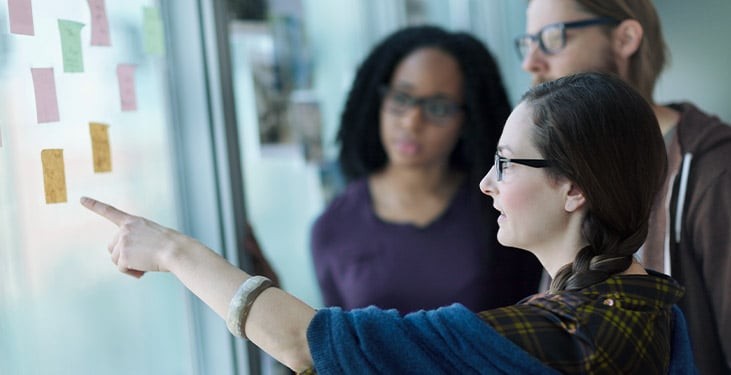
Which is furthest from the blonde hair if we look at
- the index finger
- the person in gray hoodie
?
the index finger

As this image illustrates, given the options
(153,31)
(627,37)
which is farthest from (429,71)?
(153,31)

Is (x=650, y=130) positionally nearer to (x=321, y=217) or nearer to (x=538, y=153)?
(x=538, y=153)

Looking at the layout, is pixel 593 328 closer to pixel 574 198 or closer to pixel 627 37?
pixel 574 198

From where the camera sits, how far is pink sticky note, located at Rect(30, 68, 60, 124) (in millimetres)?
1238

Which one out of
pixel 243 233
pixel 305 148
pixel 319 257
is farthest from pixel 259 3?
pixel 243 233

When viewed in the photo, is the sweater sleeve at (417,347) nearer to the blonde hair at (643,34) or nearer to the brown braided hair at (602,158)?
the brown braided hair at (602,158)

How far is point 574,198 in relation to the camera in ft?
3.53

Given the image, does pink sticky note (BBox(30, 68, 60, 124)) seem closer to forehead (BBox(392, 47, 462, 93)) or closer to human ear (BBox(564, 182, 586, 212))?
human ear (BBox(564, 182, 586, 212))

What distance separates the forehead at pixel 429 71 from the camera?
215cm

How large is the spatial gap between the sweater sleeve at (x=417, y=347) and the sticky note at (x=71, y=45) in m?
0.63

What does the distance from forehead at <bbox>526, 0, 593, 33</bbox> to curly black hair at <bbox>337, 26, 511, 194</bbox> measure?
511 mm

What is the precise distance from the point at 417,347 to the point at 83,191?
68cm

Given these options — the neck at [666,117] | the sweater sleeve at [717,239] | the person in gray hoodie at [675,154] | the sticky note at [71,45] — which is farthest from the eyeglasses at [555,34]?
the sticky note at [71,45]

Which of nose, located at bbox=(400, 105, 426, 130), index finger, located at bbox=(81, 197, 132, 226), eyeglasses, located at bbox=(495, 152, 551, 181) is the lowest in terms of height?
index finger, located at bbox=(81, 197, 132, 226)
